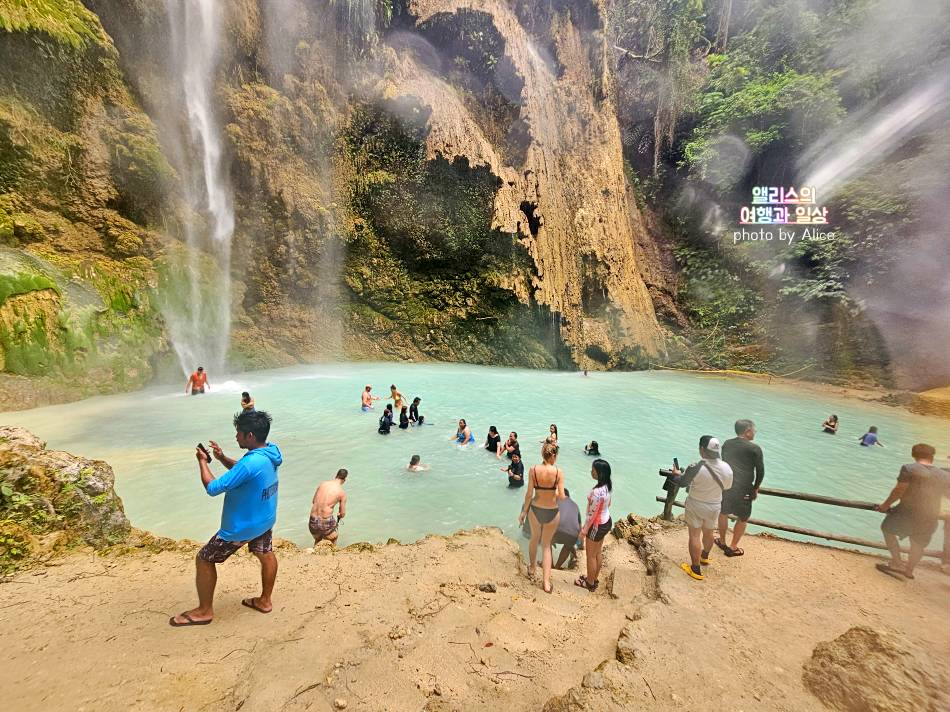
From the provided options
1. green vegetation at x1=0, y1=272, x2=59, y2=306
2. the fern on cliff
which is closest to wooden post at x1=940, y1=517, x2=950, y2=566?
green vegetation at x1=0, y1=272, x2=59, y2=306

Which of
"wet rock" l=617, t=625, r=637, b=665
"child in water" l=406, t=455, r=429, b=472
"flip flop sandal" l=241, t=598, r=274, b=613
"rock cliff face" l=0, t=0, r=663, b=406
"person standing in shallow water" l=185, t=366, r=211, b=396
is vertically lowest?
"child in water" l=406, t=455, r=429, b=472

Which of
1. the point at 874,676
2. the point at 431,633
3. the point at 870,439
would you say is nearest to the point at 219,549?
the point at 431,633

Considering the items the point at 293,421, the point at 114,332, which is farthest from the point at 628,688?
the point at 114,332

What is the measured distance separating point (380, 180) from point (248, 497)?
888 inches

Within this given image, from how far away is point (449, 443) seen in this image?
996cm

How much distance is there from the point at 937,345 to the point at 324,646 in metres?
24.4

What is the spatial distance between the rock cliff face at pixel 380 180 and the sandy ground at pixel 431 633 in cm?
1469

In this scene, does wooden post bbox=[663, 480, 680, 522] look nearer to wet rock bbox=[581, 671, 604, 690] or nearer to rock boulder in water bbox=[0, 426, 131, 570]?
wet rock bbox=[581, 671, 604, 690]

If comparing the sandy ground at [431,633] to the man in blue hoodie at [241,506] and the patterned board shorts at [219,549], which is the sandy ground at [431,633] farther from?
the patterned board shorts at [219,549]

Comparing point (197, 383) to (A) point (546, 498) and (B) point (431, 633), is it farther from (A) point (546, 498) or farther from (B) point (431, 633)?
(B) point (431, 633)

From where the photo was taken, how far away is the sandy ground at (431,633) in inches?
97.3

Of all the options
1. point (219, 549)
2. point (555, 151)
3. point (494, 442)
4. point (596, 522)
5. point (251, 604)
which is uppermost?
point (555, 151)

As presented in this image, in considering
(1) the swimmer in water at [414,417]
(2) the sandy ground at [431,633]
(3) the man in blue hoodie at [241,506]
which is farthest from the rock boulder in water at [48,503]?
(1) the swimmer in water at [414,417]

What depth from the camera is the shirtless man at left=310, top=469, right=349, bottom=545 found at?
5.32 m
